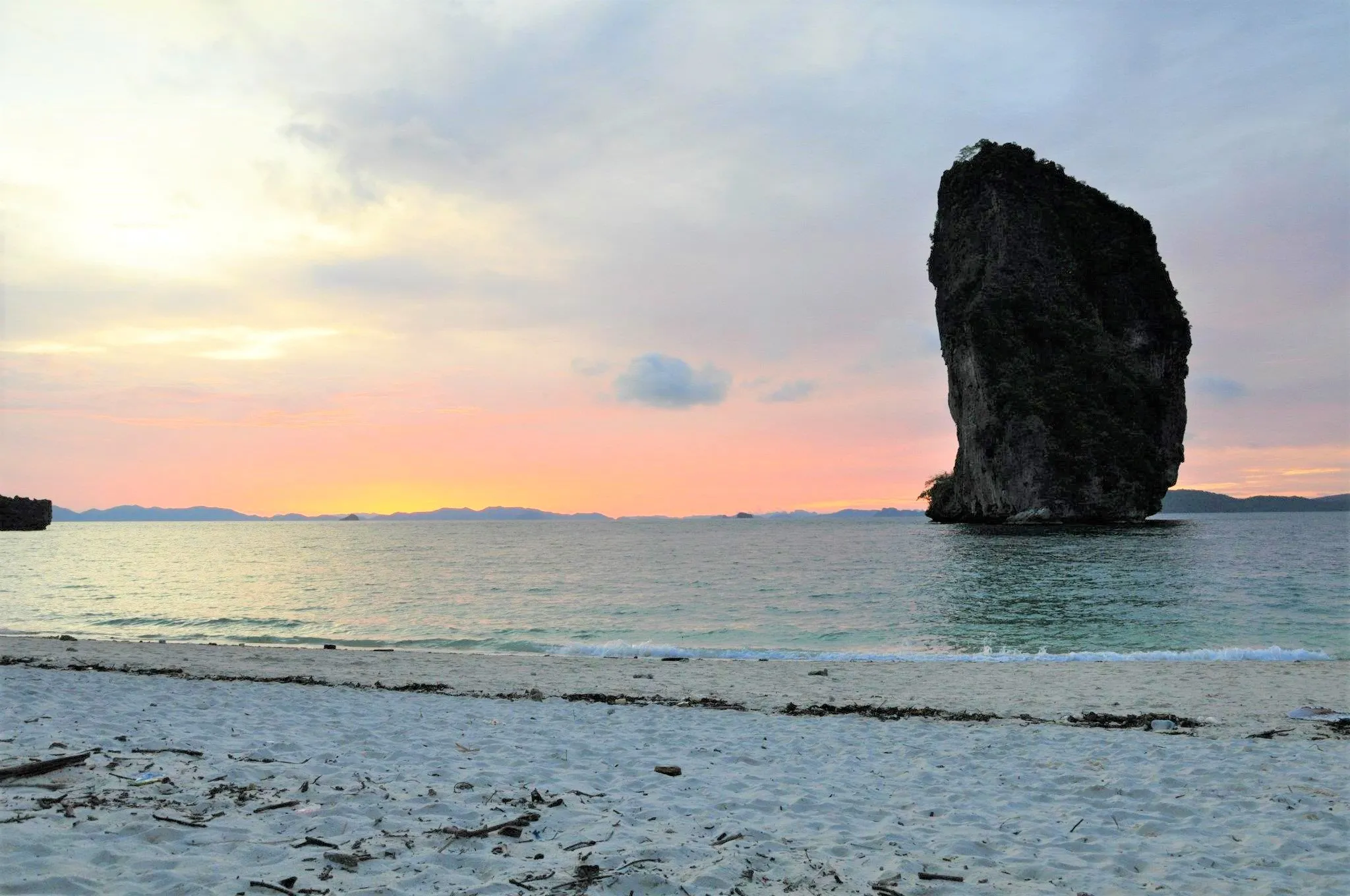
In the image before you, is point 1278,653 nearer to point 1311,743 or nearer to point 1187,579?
point 1311,743

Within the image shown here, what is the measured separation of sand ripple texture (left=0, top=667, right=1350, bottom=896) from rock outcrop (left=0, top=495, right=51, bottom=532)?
159 metres

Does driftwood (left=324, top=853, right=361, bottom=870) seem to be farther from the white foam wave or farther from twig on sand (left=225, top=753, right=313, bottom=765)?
the white foam wave

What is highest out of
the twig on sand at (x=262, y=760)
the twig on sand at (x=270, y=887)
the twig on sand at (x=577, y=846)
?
the twig on sand at (x=270, y=887)

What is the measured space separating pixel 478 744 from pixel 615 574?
36.4 metres

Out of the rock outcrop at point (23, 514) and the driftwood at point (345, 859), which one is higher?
the driftwood at point (345, 859)

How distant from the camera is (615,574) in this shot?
44.1 m

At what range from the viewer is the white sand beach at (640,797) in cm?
466

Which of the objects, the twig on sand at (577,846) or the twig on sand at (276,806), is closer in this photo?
the twig on sand at (577,846)

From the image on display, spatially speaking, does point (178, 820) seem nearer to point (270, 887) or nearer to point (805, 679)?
point (270, 887)

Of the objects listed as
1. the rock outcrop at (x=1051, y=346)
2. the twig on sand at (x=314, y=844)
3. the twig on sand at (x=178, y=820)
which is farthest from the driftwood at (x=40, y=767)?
the rock outcrop at (x=1051, y=346)

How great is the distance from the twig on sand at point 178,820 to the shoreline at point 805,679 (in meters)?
6.77

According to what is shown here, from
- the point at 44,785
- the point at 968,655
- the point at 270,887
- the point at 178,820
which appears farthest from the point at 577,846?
the point at 968,655

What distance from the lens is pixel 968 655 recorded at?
17.9m

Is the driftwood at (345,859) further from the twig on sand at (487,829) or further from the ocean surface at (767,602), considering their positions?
the ocean surface at (767,602)
